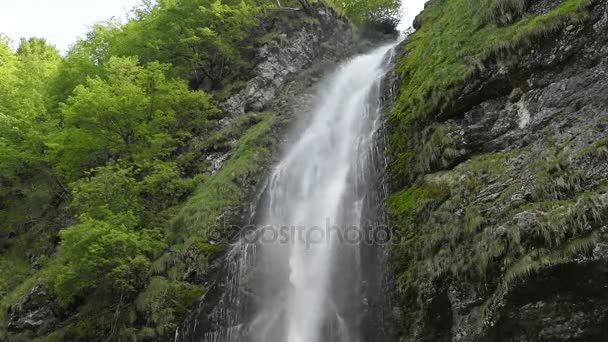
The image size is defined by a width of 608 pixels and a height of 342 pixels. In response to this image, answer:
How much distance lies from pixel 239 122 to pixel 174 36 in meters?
6.46

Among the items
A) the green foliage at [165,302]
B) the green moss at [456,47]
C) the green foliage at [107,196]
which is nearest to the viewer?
the green moss at [456,47]

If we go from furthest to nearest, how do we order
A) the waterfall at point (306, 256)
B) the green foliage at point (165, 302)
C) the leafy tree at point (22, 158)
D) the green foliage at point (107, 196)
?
the leafy tree at point (22, 158)
the green foliage at point (107, 196)
the green foliage at point (165, 302)
the waterfall at point (306, 256)

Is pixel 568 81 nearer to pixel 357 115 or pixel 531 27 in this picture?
pixel 531 27

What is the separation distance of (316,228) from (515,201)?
5.29m

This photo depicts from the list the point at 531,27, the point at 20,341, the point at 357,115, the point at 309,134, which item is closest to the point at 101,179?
the point at 20,341

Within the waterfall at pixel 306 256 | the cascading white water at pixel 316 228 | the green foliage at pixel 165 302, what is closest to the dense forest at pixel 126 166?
the green foliage at pixel 165 302

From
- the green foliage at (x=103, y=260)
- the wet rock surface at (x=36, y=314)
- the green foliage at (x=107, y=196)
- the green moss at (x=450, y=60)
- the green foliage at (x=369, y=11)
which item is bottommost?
the wet rock surface at (x=36, y=314)

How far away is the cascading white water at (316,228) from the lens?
9.89m

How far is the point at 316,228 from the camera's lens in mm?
11555

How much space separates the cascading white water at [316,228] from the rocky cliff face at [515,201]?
5.24 ft

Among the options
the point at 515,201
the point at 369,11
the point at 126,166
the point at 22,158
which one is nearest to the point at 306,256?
the point at 515,201

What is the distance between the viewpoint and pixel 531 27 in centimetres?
906

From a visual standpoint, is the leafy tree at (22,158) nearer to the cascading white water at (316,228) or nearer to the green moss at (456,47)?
the cascading white water at (316,228)

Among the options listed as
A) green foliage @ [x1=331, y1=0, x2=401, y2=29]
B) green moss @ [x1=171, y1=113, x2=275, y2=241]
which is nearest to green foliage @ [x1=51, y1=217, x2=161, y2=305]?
green moss @ [x1=171, y1=113, x2=275, y2=241]
